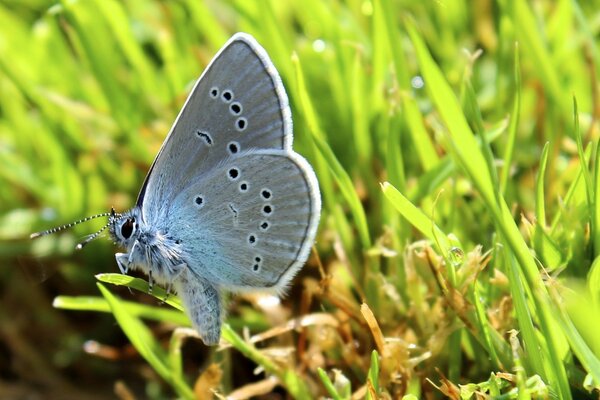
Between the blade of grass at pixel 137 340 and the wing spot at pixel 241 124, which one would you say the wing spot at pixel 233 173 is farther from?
the blade of grass at pixel 137 340

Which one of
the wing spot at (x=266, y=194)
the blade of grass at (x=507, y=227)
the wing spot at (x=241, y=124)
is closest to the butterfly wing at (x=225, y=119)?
the wing spot at (x=241, y=124)

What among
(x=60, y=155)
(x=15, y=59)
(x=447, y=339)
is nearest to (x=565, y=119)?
(x=447, y=339)

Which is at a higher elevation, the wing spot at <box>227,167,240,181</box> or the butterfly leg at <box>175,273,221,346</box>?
the wing spot at <box>227,167,240,181</box>

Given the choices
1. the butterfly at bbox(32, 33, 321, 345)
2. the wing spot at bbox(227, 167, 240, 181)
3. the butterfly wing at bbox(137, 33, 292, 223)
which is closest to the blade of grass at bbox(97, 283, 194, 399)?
the butterfly at bbox(32, 33, 321, 345)

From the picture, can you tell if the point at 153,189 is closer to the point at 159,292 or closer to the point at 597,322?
the point at 159,292

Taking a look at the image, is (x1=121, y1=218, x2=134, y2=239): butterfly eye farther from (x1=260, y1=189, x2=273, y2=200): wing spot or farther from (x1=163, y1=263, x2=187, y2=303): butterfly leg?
(x1=260, y1=189, x2=273, y2=200): wing spot

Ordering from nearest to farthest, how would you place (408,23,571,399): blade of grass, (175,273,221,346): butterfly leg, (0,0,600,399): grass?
(408,23,571,399): blade of grass < (0,0,600,399): grass < (175,273,221,346): butterfly leg
